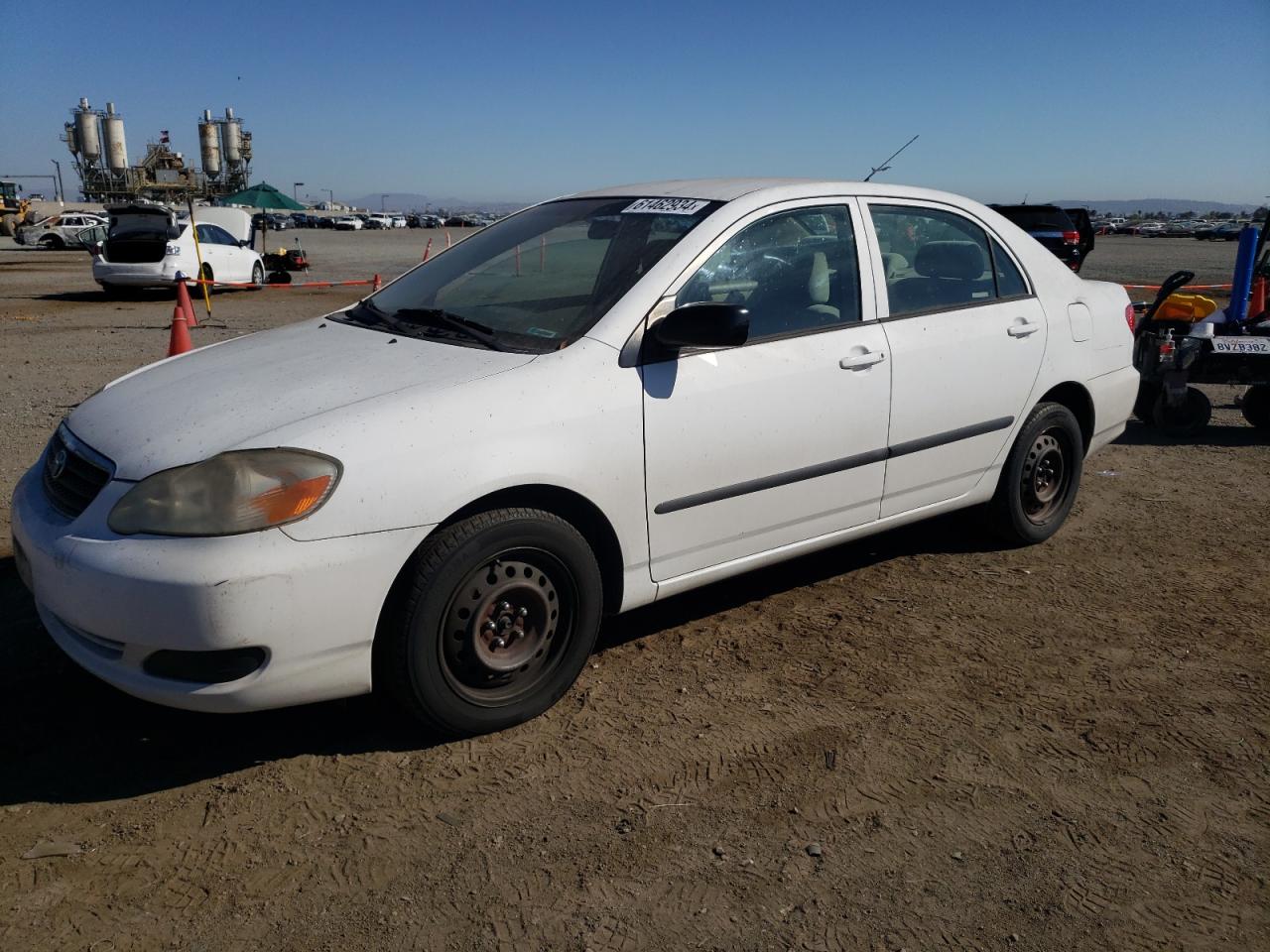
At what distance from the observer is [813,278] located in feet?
13.0

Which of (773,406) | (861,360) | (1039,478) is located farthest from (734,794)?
(1039,478)

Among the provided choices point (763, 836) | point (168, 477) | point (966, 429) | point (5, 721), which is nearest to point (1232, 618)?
point (966, 429)

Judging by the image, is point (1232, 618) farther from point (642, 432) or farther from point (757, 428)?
point (642, 432)

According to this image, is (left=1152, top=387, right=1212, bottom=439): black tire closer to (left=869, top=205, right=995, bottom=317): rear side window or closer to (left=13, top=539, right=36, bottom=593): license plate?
(left=869, top=205, right=995, bottom=317): rear side window

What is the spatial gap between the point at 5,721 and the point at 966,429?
370 centimetres

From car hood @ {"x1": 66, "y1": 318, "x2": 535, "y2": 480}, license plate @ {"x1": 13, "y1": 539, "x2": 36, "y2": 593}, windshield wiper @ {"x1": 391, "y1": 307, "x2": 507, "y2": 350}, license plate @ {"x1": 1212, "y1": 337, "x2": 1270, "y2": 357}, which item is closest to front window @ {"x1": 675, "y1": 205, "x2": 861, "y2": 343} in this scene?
windshield wiper @ {"x1": 391, "y1": 307, "x2": 507, "y2": 350}

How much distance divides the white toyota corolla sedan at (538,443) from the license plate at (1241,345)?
3.11 metres

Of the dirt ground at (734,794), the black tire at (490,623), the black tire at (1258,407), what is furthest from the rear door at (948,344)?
the black tire at (1258,407)

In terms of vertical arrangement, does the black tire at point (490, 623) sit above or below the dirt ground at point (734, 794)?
above

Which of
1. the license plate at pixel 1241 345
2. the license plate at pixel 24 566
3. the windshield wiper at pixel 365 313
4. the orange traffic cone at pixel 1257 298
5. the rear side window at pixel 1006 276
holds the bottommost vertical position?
the license plate at pixel 24 566

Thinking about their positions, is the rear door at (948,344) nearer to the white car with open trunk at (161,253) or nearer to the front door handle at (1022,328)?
the front door handle at (1022,328)

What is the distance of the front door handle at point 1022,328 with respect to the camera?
4.54m

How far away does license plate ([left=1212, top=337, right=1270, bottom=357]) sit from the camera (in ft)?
23.4

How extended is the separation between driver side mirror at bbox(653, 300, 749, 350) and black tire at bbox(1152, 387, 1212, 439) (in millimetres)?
5475
